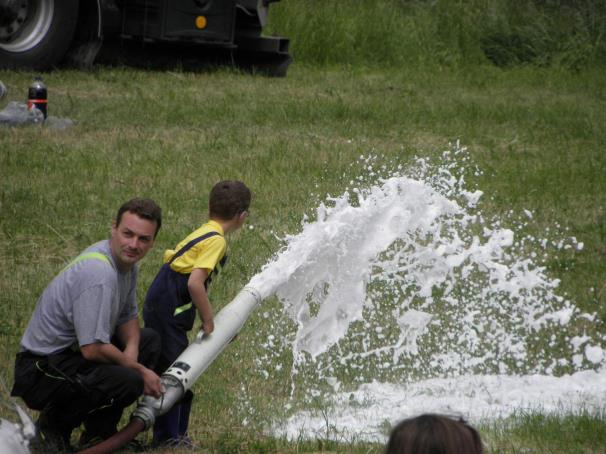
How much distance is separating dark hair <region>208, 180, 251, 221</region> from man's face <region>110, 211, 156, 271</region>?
0.46 m

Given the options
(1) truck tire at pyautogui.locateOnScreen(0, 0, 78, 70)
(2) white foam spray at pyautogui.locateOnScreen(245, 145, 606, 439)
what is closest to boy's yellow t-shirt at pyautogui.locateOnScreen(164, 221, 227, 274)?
(2) white foam spray at pyautogui.locateOnScreen(245, 145, 606, 439)

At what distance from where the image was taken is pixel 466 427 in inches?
91.9

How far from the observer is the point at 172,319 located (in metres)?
4.36

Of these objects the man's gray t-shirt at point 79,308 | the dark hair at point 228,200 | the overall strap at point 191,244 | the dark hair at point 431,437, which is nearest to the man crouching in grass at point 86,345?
the man's gray t-shirt at point 79,308

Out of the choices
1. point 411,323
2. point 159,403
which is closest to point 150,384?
point 159,403

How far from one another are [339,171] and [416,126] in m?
2.18

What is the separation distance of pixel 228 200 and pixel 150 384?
0.86m

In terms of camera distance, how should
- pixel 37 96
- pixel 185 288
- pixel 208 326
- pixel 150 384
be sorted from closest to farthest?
pixel 150 384 < pixel 208 326 < pixel 185 288 < pixel 37 96

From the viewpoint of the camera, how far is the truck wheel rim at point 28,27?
1127cm

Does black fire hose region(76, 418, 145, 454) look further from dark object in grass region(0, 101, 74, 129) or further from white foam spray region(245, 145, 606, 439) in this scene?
dark object in grass region(0, 101, 74, 129)

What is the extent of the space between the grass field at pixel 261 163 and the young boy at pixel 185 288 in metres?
0.19

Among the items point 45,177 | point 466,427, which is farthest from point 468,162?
point 466,427

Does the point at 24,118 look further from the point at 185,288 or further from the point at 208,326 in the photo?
the point at 208,326

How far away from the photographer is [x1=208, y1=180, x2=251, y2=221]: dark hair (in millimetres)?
4391
